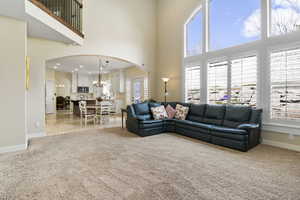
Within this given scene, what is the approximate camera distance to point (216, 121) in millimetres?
4266

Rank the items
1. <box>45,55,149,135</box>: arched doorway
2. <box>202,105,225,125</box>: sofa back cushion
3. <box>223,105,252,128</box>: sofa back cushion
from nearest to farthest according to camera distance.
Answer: <box>223,105,252,128</box>: sofa back cushion → <box>202,105,225,125</box>: sofa back cushion → <box>45,55,149,135</box>: arched doorway

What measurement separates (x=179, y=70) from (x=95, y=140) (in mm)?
3996

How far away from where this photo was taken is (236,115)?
3.89 meters

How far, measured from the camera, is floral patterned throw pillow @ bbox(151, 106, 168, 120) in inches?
197

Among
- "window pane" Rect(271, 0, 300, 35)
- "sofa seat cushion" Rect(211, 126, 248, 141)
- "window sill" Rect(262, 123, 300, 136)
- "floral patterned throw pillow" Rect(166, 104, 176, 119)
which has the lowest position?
"sofa seat cushion" Rect(211, 126, 248, 141)

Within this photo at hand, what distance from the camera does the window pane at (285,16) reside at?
133 inches

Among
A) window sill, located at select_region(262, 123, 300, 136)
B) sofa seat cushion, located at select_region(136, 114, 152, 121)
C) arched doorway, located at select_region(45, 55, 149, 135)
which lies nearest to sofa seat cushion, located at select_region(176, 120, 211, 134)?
sofa seat cushion, located at select_region(136, 114, 152, 121)

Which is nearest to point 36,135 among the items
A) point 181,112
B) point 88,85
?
point 181,112

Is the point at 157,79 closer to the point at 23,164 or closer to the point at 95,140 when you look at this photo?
the point at 95,140

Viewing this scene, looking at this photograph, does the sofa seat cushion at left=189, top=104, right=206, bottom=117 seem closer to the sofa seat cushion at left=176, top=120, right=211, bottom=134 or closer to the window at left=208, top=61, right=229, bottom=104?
the window at left=208, top=61, right=229, bottom=104

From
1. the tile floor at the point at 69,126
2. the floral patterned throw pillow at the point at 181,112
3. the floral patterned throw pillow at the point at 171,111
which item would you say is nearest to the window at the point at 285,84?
the floral patterned throw pillow at the point at 181,112

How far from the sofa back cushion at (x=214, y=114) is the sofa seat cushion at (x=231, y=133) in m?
0.66

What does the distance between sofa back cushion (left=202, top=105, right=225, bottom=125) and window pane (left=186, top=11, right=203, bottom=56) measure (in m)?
2.09

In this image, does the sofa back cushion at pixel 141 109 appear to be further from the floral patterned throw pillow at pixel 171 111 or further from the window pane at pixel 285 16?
the window pane at pixel 285 16
